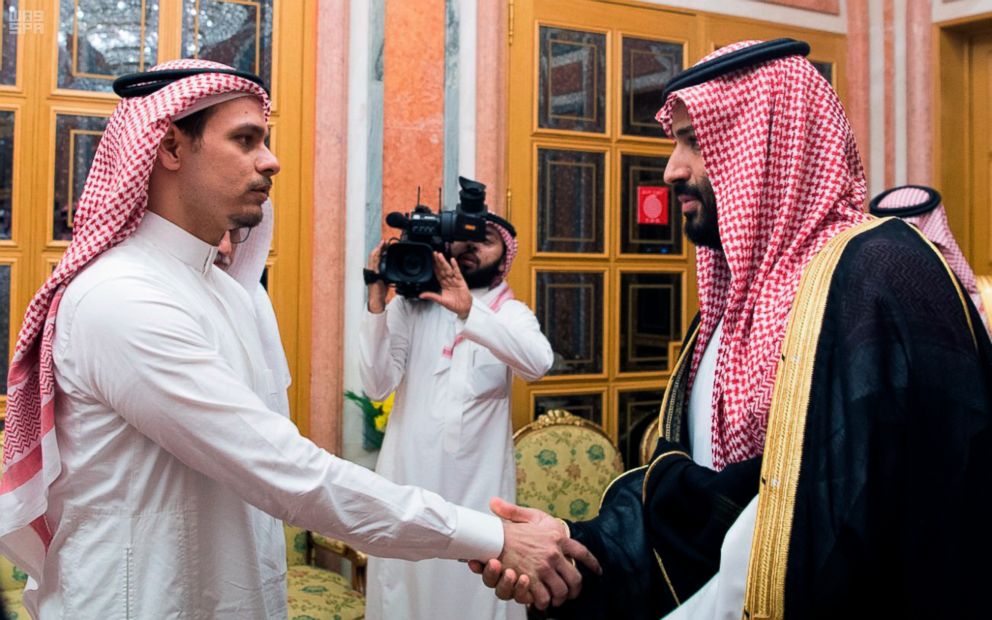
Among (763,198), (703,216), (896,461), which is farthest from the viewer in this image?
(703,216)

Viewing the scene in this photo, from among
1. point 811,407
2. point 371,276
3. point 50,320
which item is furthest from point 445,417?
point 811,407

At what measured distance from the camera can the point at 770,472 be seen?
1.29 m

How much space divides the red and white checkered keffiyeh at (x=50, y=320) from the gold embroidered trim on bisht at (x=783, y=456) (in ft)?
3.92

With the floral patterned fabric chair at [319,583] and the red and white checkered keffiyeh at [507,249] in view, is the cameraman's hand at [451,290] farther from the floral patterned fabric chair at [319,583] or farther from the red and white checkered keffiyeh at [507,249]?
the floral patterned fabric chair at [319,583]

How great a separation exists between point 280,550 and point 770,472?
3.42 feet

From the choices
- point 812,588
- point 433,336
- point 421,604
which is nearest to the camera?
point 812,588

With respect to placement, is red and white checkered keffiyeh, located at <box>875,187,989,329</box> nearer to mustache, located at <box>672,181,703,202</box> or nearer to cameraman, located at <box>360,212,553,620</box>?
cameraman, located at <box>360,212,553,620</box>

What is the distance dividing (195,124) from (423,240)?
1.21 m

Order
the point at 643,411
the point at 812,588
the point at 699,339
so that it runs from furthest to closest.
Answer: the point at 643,411, the point at 699,339, the point at 812,588

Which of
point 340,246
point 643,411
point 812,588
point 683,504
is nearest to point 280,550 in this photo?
point 683,504

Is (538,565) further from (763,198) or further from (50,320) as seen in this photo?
(50,320)

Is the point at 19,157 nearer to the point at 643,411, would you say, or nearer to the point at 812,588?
the point at 643,411

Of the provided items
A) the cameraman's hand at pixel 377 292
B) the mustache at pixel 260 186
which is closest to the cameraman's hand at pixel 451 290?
the cameraman's hand at pixel 377 292

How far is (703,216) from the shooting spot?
5.82 feet
